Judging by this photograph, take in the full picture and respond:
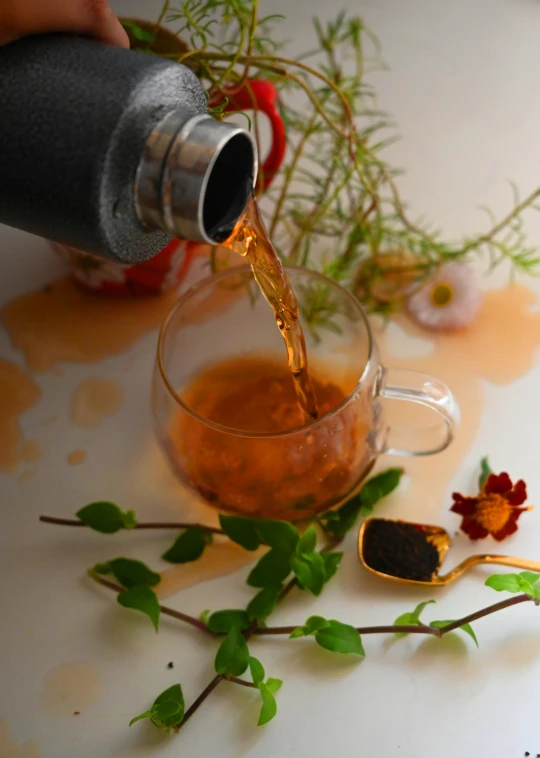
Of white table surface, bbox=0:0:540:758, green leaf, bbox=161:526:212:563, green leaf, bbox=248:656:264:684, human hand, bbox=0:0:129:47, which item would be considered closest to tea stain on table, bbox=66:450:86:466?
white table surface, bbox=0:0:540:758

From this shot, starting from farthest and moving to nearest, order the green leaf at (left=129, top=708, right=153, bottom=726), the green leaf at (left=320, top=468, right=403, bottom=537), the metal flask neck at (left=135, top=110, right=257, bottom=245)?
1. the green leaf at (left=320, top=468, right=403, bottom=537)
2. the green leaf at (left=129, top=708, right=153, bottom=726)
3. the metal flask neck at (left=135, top=110, right=257, bottom=245)

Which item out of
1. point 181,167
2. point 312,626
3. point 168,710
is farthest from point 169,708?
point 181,167

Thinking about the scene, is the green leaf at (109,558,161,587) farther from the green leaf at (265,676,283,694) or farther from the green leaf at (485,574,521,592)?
the green leaf at (485,574,521,592)

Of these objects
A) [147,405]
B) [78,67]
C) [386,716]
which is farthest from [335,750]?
[78,67]

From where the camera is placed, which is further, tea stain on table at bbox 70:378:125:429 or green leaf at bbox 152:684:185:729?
tea stain on table at bbox 70:378:125:429

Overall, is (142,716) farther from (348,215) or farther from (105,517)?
(348,215)

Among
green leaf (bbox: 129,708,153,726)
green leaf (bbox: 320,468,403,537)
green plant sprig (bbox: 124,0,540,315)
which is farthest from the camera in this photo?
green plant sprig (bbox: 124,0,540,315)
